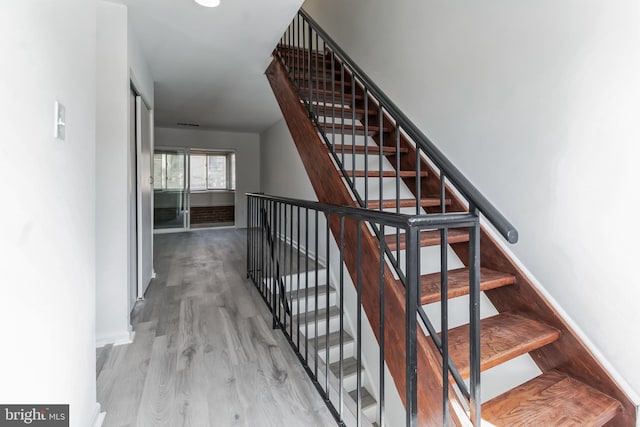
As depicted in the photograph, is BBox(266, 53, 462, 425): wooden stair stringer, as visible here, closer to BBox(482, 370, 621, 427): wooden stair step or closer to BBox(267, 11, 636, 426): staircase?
BBox(267, 11, 636, 426): staircase

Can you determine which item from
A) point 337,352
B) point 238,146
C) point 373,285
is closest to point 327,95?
point 373,285

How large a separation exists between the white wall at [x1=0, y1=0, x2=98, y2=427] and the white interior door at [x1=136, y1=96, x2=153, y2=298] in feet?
5.29

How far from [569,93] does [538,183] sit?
457mm

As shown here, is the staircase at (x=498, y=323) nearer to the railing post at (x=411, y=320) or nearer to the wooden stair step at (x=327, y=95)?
the railing post at (x=411, y=320)

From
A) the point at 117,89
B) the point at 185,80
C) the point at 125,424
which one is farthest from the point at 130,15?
the point at 125,424

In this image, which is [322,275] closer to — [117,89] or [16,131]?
[117,89]

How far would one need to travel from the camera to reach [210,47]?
2764 millimetres

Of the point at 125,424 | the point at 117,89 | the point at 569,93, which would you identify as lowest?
the point at 125,424

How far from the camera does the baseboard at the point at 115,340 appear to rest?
6.48 feet

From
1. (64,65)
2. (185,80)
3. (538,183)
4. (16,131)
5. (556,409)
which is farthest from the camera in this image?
(185,80)

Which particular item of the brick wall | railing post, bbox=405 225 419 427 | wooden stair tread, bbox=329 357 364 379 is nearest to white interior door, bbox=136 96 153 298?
wooden stair tread, bbox=329 357 364 379

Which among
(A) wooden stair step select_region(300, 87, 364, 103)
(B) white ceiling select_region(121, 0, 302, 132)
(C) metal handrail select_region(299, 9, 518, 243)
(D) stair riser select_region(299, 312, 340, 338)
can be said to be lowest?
(D) stair riser select_region(299, 312, 340, 338)

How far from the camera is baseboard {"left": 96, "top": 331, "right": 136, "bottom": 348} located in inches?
77.7

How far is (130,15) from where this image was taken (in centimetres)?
222
